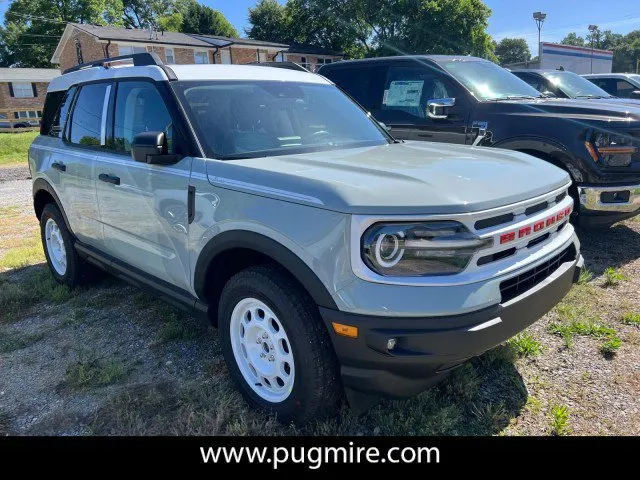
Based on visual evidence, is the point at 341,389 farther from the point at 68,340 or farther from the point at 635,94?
the point at 635,94

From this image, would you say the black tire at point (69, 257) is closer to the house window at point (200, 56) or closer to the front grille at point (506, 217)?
the front grille at point (506, 217)

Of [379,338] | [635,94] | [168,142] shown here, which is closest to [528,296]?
[379,338]

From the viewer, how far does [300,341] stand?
2389 millimetres

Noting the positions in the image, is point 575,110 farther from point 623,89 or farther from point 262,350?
point 623,89

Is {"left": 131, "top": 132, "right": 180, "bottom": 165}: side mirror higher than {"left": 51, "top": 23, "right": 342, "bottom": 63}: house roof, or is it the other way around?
{"left": 51, "top": 23, "right": 342, "bottom": 63}: house roof

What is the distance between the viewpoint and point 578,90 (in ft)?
27.5

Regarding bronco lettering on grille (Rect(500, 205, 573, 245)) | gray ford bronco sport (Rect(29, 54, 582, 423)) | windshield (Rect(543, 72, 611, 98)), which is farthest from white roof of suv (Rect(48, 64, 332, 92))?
windshield (Rect(543, 72, 611, 98))

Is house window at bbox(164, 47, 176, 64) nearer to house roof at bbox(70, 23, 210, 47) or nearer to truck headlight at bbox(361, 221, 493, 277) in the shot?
house roof at bbox(70, 23, 210, 47)

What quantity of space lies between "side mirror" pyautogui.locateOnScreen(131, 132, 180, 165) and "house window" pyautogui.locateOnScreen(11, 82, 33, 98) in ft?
185

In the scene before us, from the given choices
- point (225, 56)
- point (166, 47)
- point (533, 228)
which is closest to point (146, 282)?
point (533, 228)

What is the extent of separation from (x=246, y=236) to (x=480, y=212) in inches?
44.5

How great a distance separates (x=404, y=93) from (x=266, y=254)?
4656 millimetres

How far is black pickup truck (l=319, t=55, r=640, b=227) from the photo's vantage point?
4.88 meters

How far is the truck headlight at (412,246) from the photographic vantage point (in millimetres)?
2174
